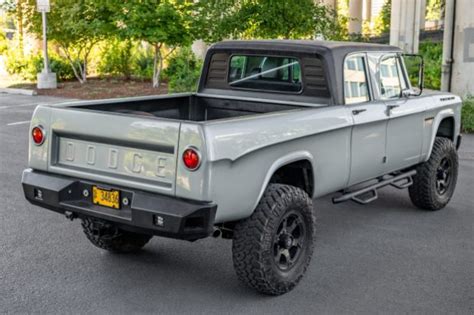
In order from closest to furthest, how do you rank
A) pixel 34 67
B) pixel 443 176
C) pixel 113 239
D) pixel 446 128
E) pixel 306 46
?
pixel 113 239, pixel 306 46, pixel 443 176, pixel 446 128, pixel 34 67

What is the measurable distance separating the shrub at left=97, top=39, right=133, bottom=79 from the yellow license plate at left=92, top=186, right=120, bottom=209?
1966cm

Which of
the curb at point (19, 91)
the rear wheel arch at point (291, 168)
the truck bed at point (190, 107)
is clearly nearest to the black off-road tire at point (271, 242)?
the rear wheel arch at point (291, 168)

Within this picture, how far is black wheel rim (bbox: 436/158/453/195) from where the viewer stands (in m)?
7.23

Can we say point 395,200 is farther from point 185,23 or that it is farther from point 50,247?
point 185,23

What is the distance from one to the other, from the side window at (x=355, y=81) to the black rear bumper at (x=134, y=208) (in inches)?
82.1

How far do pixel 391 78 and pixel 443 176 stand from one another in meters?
1.50

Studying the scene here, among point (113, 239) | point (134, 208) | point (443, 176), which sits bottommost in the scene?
point (113, 239)

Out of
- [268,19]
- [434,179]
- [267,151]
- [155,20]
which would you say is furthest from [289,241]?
[155,20]

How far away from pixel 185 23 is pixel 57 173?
14.5m

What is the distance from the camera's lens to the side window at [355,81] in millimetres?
5723

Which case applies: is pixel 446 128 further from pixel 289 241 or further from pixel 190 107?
pixel 289 241

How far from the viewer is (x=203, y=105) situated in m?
6.46

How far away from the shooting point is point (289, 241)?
192 inches

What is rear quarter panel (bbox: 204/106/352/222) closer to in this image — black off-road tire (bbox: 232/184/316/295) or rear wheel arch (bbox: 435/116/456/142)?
black off-road tire (bbox: 232/184/316/295)
